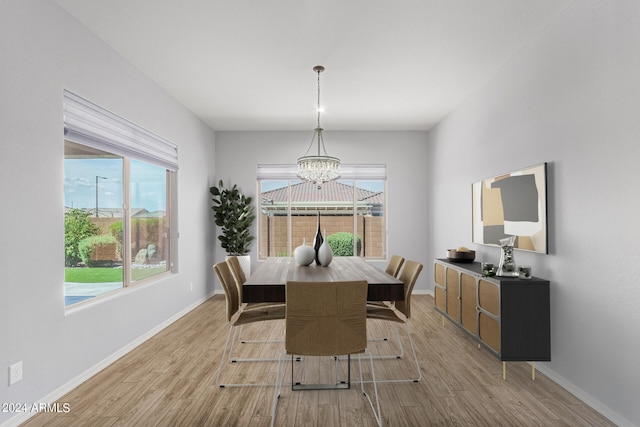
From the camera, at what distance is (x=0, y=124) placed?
2150mm

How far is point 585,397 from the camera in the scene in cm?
254

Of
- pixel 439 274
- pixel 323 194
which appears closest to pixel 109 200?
pixel 439 274

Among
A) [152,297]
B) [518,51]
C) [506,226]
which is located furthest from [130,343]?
[518,51]

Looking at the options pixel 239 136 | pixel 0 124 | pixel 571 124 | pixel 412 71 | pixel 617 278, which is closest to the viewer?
pixel 0 124

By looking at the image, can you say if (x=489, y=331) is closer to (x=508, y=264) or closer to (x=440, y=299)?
(x=508, y=264)

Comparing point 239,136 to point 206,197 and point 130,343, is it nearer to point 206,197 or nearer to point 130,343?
point 206,197

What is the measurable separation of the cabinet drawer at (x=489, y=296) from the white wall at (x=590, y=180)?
418mm

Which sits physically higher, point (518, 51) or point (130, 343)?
point (518, 51)

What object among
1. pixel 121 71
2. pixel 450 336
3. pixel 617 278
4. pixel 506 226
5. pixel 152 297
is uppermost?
pixel 121 71

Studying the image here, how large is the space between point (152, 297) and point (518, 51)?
14.4ft

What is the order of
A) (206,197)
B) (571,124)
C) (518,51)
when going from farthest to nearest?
(206,197), (518,51), (571,124)

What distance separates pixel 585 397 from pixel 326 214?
459 centimetres

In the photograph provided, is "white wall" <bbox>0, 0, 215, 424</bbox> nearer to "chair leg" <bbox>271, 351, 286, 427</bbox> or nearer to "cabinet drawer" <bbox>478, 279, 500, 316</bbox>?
"chair leg" <bbox>271, 351, 286, 427</bbox>

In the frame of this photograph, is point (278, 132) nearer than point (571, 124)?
No
